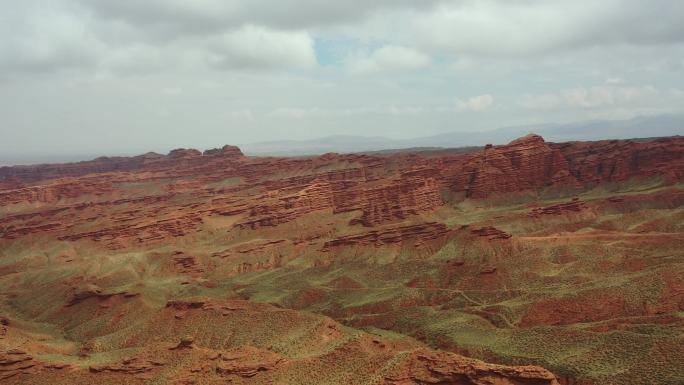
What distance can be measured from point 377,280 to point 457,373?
A: 54.0 metres

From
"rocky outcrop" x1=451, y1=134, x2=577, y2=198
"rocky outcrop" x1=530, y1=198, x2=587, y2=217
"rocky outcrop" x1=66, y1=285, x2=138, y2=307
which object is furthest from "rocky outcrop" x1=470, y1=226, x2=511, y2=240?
"rocky outcrop" x1=66, y1=285, x2=138, y2=307

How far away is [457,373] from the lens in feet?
152

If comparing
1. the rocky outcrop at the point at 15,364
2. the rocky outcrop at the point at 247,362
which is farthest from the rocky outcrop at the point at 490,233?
the rocky outcrop at the point at 15,364

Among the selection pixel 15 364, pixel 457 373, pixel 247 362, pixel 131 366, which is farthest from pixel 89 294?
pixel 457 373

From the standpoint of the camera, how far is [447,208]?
15812 centimetres

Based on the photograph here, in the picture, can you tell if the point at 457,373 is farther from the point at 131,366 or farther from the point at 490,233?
the point at 490,233

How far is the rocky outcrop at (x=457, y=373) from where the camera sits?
44.8 m

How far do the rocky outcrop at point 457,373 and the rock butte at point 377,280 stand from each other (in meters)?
0.14

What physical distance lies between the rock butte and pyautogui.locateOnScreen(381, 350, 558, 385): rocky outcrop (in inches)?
5.4

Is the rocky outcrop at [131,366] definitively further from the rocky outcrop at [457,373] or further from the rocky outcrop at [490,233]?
the rocky outcrop at [490,233]

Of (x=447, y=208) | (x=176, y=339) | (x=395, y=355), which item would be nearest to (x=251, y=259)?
(x=176, y=339)

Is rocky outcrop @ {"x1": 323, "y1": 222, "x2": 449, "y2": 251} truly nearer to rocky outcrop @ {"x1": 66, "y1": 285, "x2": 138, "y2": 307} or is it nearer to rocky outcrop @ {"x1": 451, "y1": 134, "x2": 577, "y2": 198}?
rocky outcrop @ {"x1": 66, "y1": 285, "x2": 138, "y2": 307}

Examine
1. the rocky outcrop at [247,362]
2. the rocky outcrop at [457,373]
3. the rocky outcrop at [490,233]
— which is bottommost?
the rocky outcrop at [247,362]

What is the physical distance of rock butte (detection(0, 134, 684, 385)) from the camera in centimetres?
5697
